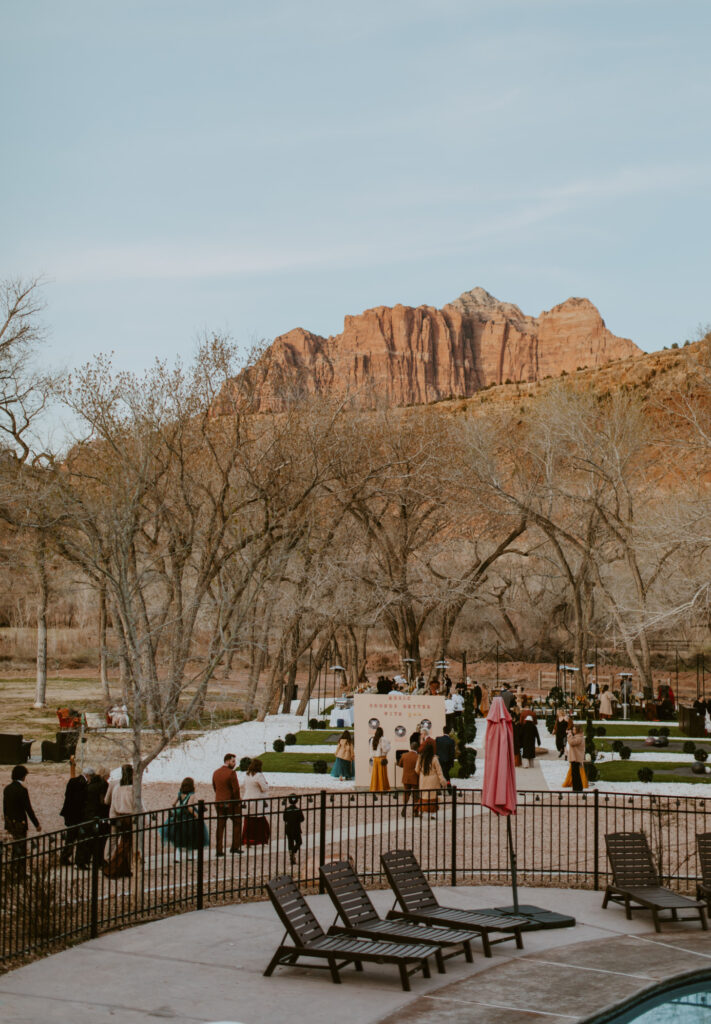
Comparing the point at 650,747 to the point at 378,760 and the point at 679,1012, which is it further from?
the point at 679,1012

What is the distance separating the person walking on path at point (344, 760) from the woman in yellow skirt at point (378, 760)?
173 centimetres

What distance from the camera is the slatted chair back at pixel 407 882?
1103 cm

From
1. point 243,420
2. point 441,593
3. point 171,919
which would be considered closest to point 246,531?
point 243,420

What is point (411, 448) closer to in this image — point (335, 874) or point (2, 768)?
point (2, 768)

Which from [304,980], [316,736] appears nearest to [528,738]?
[316,736]

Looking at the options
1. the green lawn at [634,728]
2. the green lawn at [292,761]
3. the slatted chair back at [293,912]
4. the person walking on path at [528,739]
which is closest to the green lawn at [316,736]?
the green lawn at [292,761]

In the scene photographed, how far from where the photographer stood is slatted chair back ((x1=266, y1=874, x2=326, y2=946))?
9617 mm

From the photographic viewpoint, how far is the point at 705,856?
490 inches

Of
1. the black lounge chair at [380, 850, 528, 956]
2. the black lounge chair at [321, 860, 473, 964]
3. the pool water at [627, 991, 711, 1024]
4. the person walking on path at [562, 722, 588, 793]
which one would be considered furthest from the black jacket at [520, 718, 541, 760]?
the pool water at [627, 991, 711, 1024]

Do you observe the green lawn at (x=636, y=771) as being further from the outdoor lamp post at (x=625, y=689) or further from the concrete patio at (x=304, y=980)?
the concrete patio at (x=304, y=980)

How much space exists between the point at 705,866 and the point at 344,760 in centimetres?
1373

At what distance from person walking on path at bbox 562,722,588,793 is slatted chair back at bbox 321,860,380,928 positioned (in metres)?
12.9

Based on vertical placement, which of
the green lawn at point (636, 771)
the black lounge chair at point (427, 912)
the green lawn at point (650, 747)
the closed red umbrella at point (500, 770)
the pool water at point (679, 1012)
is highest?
the closed red umbrella at point (500, 770)

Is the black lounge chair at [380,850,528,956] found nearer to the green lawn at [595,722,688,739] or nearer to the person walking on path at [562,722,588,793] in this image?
the person walking on path at [562,722,588,793]
